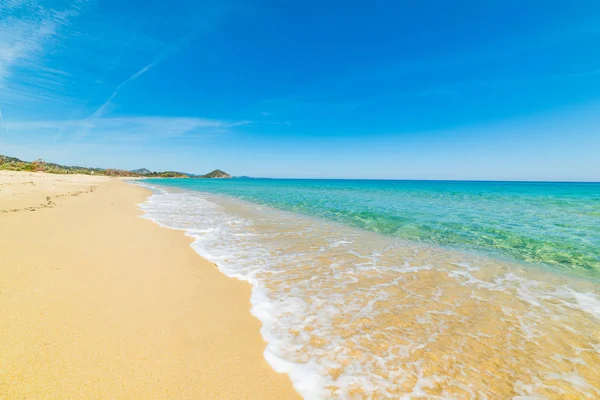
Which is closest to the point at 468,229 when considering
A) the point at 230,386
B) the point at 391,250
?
the point at 391,250

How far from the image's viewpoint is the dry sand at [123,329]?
2.55 m

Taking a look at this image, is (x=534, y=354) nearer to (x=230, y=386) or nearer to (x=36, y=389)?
(x=230, y=386)

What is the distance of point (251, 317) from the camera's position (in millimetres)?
4094

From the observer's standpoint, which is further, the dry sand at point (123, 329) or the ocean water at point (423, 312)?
the ocean water at point (423, 312)

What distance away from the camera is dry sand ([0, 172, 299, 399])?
8.37 ft

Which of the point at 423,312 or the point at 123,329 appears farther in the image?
the point at 423,312

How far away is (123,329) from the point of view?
3.41 m

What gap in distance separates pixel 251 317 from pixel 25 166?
8917 centimetres

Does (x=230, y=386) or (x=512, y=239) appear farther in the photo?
(x=512, y=239)

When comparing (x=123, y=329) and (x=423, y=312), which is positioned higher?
(x=123, y=329)

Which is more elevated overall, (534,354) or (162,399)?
(162,399)

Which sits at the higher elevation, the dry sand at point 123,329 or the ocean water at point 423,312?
the dry sand at point 123,329

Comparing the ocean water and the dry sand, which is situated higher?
the dry sand

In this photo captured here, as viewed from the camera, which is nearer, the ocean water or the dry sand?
the dry sand
